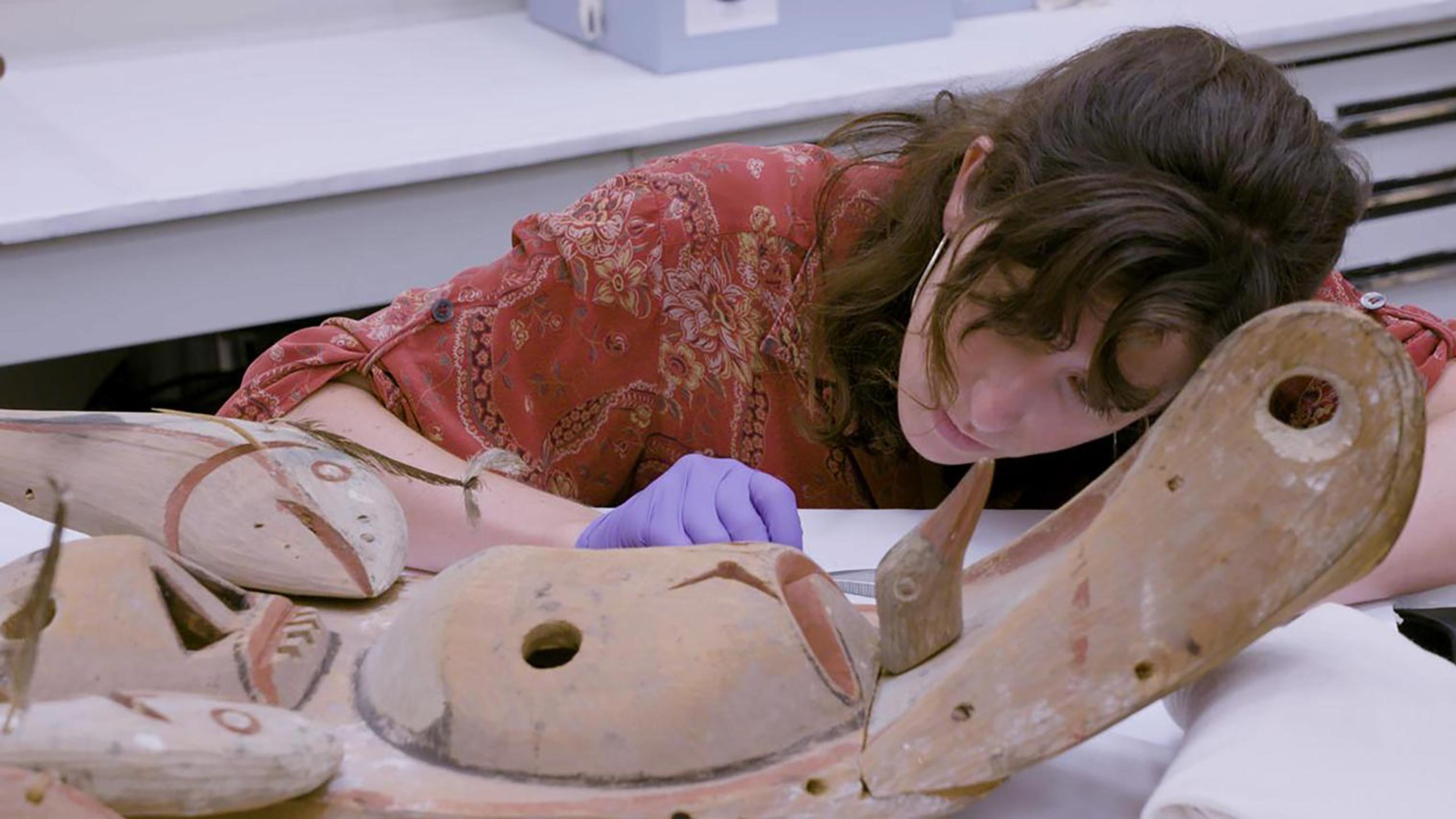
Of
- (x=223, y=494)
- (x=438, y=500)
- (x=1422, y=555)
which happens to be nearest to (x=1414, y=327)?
(x=1422, y=555)

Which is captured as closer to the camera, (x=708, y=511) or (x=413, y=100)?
(x=708, y=511)

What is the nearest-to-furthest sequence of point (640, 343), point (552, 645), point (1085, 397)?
point (552, 645) < point (1085, 397) < point (640, 343)

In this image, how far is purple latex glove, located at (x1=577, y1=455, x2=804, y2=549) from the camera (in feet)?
3.53

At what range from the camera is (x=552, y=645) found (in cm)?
76

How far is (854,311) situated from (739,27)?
1.11 m

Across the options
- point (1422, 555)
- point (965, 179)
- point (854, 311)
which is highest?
point (965, 179)

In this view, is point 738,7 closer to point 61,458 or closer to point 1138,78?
point 1138,78

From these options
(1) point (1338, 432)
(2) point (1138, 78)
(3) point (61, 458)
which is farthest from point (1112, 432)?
(3) point (61, 458)

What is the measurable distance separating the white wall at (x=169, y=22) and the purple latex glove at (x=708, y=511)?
5.49 ft

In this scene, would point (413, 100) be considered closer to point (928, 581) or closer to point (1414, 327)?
point (1414, 327)

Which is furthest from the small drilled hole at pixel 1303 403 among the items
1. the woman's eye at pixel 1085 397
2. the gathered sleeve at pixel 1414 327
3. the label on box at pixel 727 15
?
the label on box at pixel 727 15

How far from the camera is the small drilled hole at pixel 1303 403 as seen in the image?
2.37 ft

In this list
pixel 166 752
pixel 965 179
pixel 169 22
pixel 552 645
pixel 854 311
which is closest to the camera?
pixel 166 752

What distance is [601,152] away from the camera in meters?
2.00
